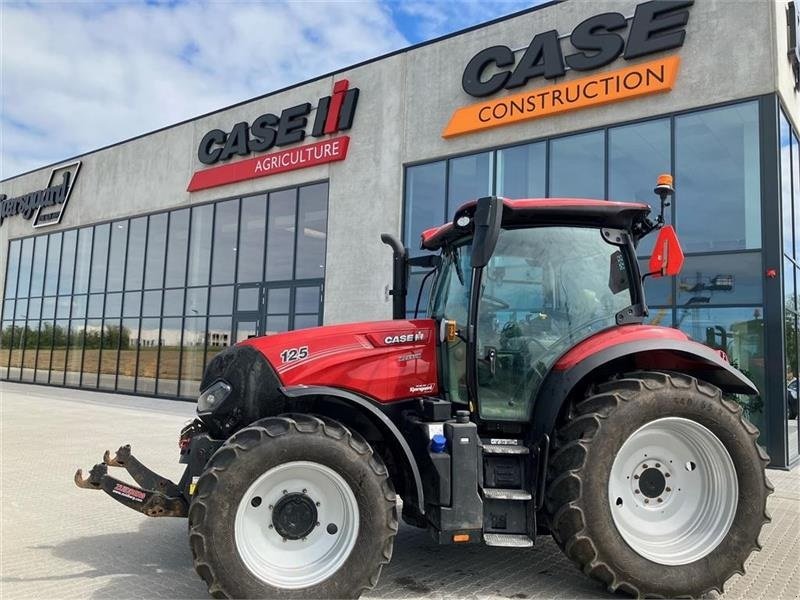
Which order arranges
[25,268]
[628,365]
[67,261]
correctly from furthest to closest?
[25,268]
[67,261]
[628,365]

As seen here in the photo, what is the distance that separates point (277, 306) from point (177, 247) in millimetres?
4857

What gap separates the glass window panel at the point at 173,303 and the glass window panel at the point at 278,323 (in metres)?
3.95

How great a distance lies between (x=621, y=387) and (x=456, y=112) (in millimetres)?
10171

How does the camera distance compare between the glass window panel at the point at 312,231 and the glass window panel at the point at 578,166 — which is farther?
the glass window panel at the point at 312,231

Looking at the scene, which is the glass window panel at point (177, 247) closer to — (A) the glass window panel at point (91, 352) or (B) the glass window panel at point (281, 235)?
(B) the glass window panel at point (281, 235)

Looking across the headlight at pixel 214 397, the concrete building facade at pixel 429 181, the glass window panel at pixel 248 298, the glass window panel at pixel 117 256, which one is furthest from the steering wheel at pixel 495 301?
the glass window panel at pixel 117 256

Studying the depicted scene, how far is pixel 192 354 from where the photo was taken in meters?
18.3

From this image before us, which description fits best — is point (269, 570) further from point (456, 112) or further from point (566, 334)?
point (456, 112)

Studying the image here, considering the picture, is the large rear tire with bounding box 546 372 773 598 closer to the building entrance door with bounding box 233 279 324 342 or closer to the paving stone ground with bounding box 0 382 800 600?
the paving stone ground with bounding box 0 382 800 600

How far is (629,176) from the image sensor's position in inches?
438

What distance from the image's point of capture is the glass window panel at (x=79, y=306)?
22.3 m

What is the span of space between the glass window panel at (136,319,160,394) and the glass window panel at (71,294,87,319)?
3896mm

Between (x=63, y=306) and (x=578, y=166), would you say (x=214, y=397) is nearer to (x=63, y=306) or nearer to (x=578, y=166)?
(x=578, y=166)

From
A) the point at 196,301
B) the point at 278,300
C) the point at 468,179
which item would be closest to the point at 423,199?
the point at 468,179
